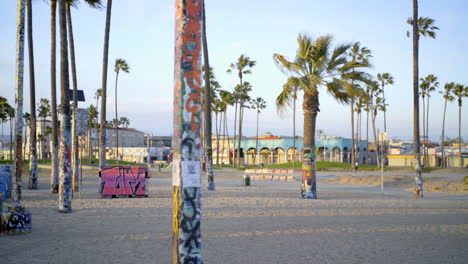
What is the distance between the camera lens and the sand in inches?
293

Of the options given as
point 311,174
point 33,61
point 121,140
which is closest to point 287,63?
point 311,174

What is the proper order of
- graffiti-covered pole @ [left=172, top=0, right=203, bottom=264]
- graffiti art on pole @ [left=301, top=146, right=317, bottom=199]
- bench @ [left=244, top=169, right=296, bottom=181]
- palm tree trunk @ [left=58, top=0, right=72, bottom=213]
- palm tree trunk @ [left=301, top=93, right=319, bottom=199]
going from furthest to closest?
1. bench @ [left=244, top=169, right=296, bottom=181]
2. palm tree trunk @ [left=301, top=93, right=319, bottom=199]
3. graffiti art on pole @ [left=301, top=146, right=317, bottom=199]
4. palm tree trunk @ [left=58, top=0, right=72, bottom=213]
5. graffiti-covered pole @ [left=172, top=0, right=203, bottom=264]

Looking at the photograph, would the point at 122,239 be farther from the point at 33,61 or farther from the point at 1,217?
the point at 33,61

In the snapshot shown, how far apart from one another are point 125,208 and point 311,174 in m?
7.83

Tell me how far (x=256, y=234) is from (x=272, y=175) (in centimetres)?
2608

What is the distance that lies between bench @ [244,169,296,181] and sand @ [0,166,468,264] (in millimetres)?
19352

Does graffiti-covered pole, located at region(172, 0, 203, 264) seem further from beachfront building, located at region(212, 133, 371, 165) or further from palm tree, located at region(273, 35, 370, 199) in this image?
beachfront building, located at region(212, 133, 371, 165)

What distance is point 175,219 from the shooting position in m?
4.66

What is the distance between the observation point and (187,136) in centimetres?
Result: 473

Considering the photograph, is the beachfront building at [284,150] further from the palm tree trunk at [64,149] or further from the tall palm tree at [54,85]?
the palm tree trunk at [64,149]

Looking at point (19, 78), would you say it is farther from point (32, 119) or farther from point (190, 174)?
point (190, 174)

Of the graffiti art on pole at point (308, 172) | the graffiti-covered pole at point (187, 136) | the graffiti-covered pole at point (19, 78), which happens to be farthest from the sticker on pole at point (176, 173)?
the graffiti art on pole at point (308, 172)

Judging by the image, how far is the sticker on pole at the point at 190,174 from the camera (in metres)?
4.61

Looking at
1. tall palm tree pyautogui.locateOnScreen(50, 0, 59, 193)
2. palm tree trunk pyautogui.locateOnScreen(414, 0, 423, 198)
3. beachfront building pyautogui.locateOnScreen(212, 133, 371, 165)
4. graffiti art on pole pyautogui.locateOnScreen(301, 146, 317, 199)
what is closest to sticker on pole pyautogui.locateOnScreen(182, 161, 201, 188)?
graffiti art on pole pyautogui.locateOnScreen(301, 146, 317, 199)
